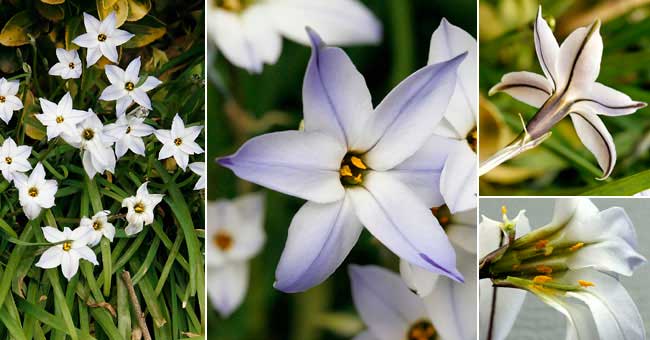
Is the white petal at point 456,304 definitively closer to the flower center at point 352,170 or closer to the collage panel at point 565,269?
the collage panel at point 565,269

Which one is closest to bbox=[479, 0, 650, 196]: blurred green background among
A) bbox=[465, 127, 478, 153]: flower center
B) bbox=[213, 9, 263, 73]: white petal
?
bbox=[465, 127, 478, 153]: flower center

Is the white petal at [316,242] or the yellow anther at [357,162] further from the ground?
the yellow anther at [357,162]

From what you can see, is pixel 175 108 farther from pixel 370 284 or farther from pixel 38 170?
pixel 370 284

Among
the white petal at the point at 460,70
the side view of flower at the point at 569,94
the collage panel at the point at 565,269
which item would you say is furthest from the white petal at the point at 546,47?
the collage panel at the point at 565,269

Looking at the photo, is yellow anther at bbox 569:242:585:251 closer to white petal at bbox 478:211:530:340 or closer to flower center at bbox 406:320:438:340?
white petal at bbox 478:211:530:340

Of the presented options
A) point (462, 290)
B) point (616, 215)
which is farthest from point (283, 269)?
point (616, 215)
